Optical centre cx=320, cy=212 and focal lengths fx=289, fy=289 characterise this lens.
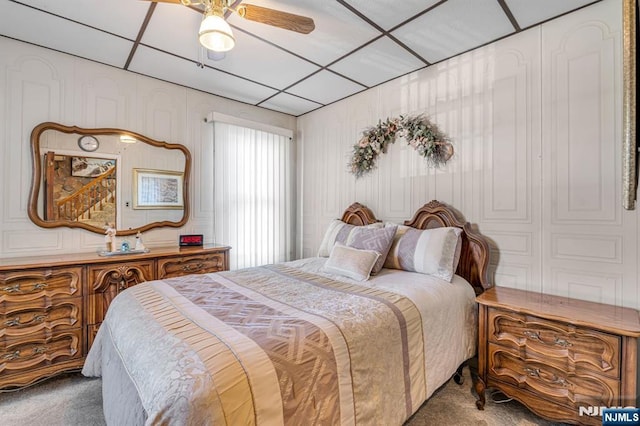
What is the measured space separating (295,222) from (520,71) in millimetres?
3240

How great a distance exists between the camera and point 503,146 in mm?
2469

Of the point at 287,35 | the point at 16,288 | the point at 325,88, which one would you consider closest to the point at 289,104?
the point at 325,88

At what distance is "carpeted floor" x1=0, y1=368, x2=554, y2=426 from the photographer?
1886 millimetres

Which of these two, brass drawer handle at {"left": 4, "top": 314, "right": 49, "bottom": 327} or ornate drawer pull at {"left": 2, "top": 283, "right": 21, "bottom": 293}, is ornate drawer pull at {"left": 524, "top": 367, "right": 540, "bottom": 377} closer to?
brass drawer handle at {"left": 4, "top": 314, "right": 49, "bottom": 327}

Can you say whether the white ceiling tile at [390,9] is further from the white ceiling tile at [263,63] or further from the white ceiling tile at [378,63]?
the white ceiling tile at [263,63]

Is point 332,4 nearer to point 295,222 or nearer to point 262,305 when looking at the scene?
point 262,305

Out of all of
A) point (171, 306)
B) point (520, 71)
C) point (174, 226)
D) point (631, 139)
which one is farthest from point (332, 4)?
point (174, 226)

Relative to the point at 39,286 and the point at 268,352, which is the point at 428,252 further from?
the point at 39,286

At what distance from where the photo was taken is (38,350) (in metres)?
2.25

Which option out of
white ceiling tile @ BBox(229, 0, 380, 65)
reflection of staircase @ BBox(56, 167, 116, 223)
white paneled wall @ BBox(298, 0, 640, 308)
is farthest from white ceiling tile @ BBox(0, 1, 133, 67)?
white paneled wall @ BBox(298, 0, 640, 308)

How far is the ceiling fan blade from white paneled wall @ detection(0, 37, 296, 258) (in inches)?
79.1

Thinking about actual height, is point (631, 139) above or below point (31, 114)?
below

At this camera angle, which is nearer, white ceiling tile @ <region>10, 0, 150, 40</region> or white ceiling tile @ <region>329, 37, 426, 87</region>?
white ceiling tile @ <region>10, 0, 150, 40</region>

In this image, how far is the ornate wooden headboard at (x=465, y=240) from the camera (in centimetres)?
245
